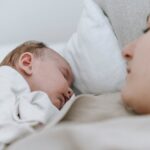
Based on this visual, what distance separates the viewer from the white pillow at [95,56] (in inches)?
53.8

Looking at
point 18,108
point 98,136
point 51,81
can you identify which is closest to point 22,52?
point 51,81

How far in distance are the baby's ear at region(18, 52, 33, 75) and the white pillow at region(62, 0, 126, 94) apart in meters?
0.18

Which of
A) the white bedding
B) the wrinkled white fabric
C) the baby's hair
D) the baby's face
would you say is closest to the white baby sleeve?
the wrinkled white fabric

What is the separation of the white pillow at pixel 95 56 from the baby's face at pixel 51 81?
0.09 meters

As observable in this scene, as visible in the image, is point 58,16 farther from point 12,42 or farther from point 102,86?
point 102,86

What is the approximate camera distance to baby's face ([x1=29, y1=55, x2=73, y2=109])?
1246 millimetres

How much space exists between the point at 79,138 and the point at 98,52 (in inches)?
29.2

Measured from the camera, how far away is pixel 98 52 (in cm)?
138

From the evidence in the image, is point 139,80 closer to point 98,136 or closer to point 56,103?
point 98,136

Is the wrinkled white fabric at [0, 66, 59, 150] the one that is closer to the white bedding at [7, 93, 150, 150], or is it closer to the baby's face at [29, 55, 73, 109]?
the baby's face at [29, 55, 73, 109]

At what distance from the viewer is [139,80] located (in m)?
0.88

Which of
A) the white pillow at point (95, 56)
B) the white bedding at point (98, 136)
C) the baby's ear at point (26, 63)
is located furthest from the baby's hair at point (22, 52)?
the white bedding at point (98, 136)

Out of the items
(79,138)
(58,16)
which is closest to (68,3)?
(58,16)

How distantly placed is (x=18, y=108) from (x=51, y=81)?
0.21 m
